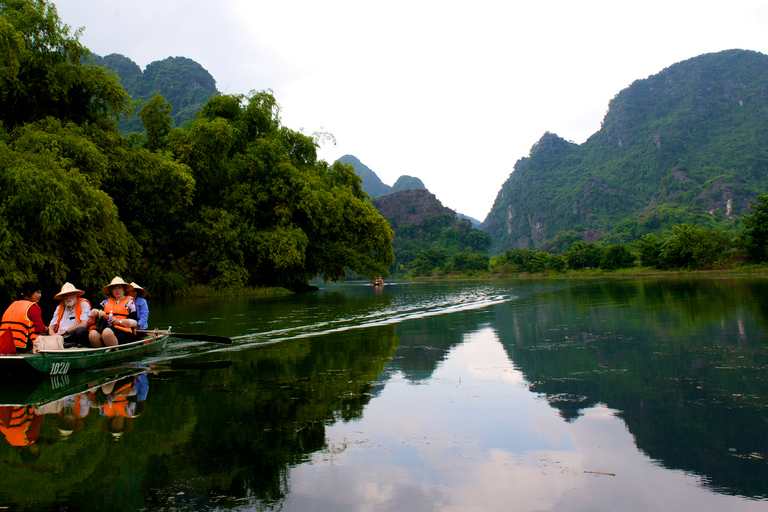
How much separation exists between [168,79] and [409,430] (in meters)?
102

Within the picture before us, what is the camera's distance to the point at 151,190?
20.4 meters

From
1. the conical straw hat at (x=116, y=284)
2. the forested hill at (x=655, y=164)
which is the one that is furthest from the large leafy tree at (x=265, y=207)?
the forested hill at (x=655, y=164)

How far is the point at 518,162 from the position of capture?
152 metres

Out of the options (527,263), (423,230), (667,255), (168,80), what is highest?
(168,80)

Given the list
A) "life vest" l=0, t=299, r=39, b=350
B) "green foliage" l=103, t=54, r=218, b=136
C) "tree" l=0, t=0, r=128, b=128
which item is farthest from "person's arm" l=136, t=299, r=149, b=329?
"green foliage" l=103, t=54, r=218, b=136

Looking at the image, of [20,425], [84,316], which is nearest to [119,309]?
[84,316]

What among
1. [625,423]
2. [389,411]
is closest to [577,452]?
[625,423]

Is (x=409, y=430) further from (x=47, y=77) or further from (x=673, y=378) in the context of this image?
(x=47, y=77)

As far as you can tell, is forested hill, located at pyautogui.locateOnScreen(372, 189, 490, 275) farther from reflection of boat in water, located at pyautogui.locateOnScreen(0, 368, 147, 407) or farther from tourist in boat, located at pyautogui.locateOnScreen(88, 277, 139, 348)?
reflection of boat in water, located at pyautogui.locateOnScreen(0, 368, 147, 407)

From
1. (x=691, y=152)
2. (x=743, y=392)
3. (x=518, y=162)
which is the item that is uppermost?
(x=518, y=162)

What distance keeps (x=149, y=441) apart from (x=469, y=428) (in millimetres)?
2506

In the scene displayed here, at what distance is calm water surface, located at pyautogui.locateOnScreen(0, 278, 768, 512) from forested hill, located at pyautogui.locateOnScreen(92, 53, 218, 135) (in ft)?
284

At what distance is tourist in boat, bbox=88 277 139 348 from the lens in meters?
7.71

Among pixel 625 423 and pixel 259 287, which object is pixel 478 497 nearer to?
pixel 625 423
